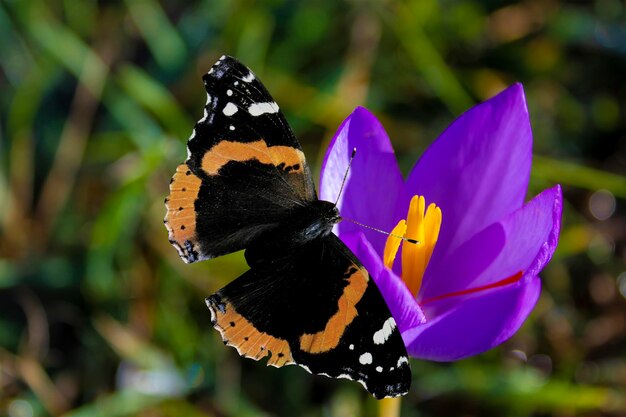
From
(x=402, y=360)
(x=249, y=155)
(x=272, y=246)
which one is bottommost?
(x=402, y=360)

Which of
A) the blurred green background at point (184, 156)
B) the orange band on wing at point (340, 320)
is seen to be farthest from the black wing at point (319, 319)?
the blurred green background at point (184, 156)

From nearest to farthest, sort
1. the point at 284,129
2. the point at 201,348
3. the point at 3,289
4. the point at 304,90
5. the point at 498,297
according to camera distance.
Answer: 1. the point at 498,297
2. the point at 284,129
3. the point at 201,348
4. the point at 3,289
5. the point at 304,90

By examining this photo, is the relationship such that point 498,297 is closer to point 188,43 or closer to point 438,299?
point 438,299

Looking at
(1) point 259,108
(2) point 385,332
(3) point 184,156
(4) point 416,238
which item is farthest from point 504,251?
(3) point 184,156

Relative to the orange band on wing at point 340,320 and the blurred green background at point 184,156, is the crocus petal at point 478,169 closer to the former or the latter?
the orange band on wing at point 340,320

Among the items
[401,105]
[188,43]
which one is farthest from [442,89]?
[188,43]

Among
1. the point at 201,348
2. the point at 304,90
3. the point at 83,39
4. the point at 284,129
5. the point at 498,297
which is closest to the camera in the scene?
the point at 498,297

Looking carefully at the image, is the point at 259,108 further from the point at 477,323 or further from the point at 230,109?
the point at 477,323
